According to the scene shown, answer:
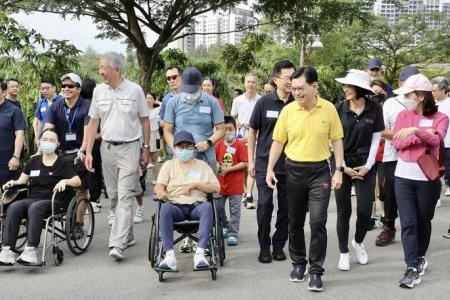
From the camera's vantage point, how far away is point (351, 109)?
5.20 m

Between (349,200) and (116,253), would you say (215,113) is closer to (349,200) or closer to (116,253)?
(349,200)

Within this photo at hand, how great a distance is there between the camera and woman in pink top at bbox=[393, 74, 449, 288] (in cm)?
469

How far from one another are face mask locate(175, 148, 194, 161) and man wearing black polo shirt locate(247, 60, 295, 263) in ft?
1.85

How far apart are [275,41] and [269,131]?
26.2 m

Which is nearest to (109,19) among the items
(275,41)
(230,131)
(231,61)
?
(231,61)

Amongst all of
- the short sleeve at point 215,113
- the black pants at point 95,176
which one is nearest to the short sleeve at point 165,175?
the short sleeve at point 215,113

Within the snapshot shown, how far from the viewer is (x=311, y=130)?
15.1 feet

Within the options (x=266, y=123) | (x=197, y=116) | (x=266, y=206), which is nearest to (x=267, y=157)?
(x=266, y=123)

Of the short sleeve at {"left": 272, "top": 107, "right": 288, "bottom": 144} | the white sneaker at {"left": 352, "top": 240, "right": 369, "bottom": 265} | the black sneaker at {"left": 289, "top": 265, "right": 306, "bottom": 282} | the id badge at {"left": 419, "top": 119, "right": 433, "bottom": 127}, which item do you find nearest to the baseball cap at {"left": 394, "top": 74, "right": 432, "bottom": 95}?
the id badge at {"left": 419, "top": 119, "right": 433, "bottom": 127}

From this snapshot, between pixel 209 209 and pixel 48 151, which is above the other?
pixel 48 151

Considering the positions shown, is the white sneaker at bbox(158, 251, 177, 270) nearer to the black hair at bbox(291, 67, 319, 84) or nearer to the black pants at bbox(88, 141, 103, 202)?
the black hair at bbox(291, 67, 319, 84)

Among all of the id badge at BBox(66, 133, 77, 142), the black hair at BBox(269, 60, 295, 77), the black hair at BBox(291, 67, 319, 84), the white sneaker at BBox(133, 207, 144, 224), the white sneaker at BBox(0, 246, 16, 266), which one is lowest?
the white sneaker at BBox(133, 207, 144, 224)

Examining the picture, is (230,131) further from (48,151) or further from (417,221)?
(417,221)

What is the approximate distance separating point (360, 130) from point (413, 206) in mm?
831
